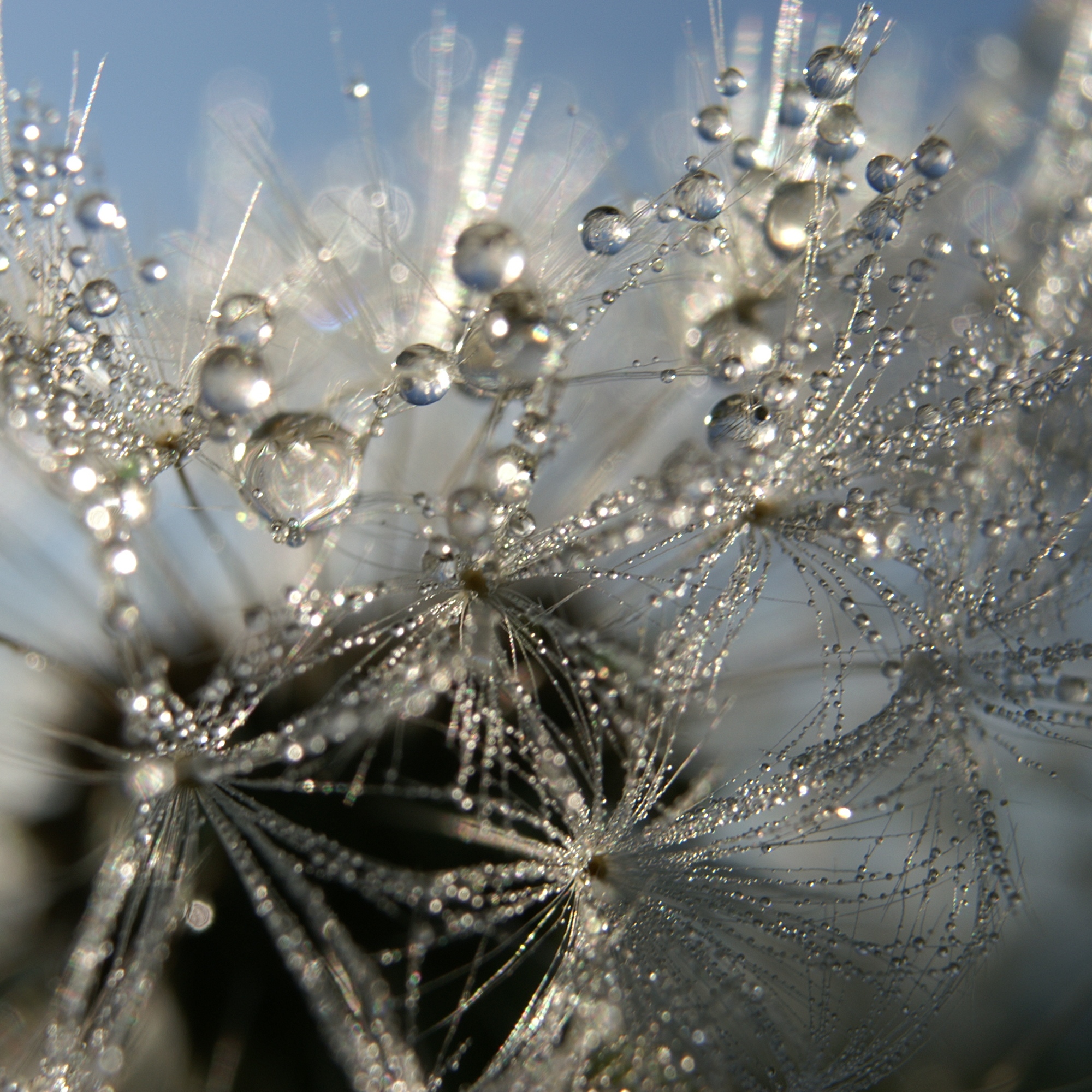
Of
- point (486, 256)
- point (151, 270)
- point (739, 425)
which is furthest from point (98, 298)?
point (739, 425)

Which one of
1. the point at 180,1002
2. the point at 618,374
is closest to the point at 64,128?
the point at 618,374

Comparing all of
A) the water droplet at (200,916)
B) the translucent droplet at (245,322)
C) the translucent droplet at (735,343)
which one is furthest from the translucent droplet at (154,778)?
the translucent droplet at (735,343)

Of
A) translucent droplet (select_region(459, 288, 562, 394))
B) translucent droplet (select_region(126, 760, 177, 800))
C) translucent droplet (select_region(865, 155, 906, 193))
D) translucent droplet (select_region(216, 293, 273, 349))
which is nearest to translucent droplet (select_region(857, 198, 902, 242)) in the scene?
translucent droplet (select_region(865, 155, 906, 193))

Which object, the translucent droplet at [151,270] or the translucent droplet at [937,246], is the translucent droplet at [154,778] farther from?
the translucent droplet at [937,246]

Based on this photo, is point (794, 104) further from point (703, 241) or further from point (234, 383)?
point (234, 383)

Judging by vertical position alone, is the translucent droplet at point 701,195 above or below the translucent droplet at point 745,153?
below
